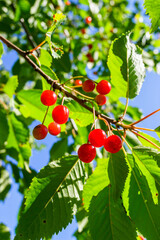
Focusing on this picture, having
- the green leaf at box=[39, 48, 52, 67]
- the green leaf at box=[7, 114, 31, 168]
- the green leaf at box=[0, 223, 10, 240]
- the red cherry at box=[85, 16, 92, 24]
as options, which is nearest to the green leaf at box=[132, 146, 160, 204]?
the green leaf at box=[39, 48, 52, 67]

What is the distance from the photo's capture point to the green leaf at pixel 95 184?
1.22 metres

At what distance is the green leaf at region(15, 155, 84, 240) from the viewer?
1.12 meters

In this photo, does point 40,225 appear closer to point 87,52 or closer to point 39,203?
point 39,203

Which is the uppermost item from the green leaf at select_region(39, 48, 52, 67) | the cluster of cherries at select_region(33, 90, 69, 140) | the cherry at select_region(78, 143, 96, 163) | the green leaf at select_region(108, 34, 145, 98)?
the green leaf at select_region(39, 48, 52, 67)

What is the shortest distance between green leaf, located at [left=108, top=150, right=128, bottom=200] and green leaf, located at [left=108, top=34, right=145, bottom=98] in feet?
1.38

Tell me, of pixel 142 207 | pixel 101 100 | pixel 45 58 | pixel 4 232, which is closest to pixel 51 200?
pixel 142 207

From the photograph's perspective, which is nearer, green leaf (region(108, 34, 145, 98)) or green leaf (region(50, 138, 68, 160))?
green leaf (region(108, 34, 145, 98))

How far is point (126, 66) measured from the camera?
1287mm

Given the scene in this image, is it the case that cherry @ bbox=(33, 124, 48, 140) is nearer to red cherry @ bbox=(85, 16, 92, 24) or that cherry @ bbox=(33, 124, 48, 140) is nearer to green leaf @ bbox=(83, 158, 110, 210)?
green leaf @ bbox=(83, 158, 110, 210)

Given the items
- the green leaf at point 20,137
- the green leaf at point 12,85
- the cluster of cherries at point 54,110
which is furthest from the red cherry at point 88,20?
the cluster of cherries at point 54,110

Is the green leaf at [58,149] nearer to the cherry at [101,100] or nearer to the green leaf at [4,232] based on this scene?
Result: the green leaf at [4,232]

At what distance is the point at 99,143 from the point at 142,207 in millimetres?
400

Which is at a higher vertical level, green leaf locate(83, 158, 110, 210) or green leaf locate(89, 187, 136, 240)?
green leaf locate(83, 158, 110, 210)

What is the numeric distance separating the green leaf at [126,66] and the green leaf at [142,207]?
476 mm
